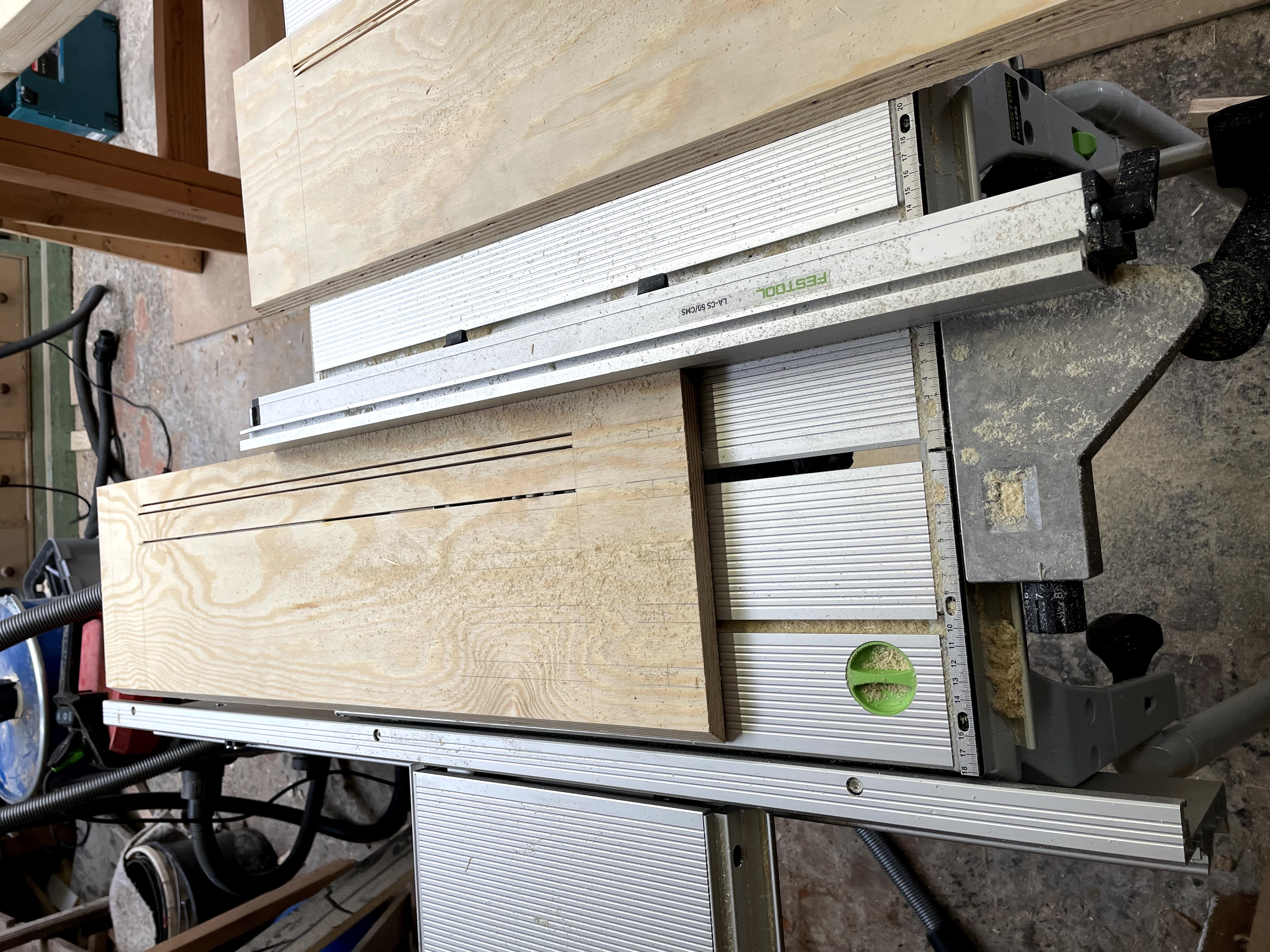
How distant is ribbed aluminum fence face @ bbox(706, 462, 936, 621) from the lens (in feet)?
2.35

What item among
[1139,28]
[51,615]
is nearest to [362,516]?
[51,615]

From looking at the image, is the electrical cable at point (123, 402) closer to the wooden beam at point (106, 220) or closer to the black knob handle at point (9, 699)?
the wooden beam at point (106, 220)

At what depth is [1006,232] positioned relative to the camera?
1.99 feet

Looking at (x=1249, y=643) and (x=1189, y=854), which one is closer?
(x=1189, y=854)

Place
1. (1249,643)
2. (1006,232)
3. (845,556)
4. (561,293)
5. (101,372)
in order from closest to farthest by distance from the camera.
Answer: (1006,232)
(845,556)
(561,293)
(1249,643)
(101,372)

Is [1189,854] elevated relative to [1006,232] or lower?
lower

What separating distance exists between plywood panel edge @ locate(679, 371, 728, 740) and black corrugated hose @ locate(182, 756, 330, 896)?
5.21 feet

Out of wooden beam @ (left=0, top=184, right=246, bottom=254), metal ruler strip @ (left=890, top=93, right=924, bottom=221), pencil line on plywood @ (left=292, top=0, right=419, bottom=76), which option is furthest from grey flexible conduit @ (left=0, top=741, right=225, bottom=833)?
metal ruler strip @ (left=890, top=93, right=924, bottom=221)

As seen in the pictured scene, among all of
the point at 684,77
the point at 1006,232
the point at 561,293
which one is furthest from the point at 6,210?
the point at 1006,232

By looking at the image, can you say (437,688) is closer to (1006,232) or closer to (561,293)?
(561,293)

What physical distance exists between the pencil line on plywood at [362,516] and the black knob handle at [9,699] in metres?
1.04

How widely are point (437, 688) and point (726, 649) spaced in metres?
0.37

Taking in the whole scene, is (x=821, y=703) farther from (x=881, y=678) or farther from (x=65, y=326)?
(x=65, y=326)

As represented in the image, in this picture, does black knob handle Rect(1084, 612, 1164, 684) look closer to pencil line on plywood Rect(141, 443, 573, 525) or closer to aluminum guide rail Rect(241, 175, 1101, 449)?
aluminum guide rail Rect(241, 175, 1101, 449)
